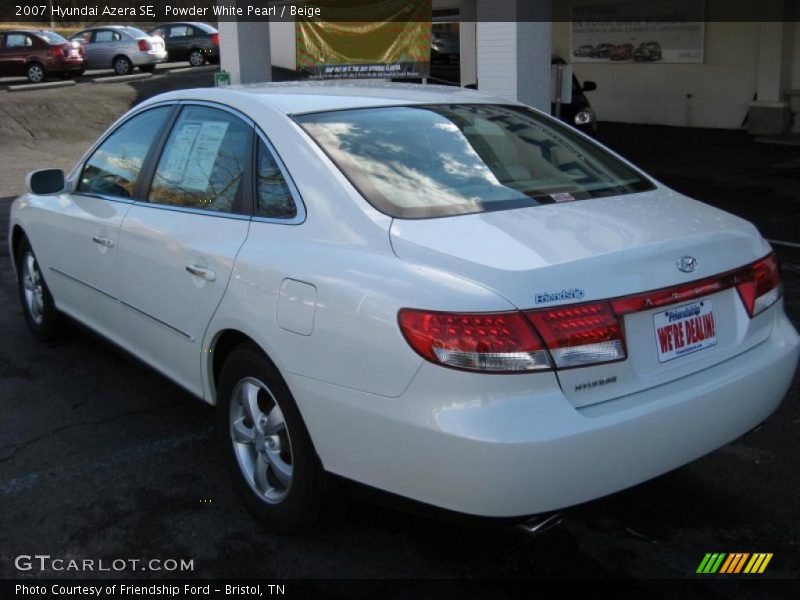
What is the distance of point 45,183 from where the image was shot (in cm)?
514

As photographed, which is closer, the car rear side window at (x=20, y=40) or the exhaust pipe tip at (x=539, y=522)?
the exhaust pipe tip at (x=539, y=522)

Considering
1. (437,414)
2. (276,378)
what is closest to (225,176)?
(276,378)

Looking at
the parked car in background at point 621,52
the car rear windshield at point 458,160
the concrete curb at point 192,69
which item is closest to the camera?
the car rear windshield at point 458,160

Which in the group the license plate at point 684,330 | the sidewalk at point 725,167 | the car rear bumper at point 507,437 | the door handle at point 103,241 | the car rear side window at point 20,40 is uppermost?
the car rear side window at point 20,40

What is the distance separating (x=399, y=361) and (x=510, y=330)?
36cm

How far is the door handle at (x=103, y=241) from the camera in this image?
4.44 metres

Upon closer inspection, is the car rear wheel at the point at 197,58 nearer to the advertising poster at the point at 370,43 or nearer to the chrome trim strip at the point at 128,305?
the advertising poster at the point at 370,43

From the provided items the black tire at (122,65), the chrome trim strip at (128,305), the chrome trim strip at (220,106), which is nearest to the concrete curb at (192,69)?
the black tire at (122,65)

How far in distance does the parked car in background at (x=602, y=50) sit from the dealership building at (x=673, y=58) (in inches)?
0.8

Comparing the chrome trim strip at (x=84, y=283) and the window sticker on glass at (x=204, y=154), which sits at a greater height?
the window sticker on glass at (x=204, y=154)

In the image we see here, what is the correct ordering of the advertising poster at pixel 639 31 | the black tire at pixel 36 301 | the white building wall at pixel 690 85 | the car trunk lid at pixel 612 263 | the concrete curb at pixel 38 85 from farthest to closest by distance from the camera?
1. the concrete curb at pixel 38 85
2. the advertising poster at pixel 639 31
3. the white building wall at pixel 690 85
4. the black tire at pixel 36 301
5. the car trunk lid at pixel 612 263

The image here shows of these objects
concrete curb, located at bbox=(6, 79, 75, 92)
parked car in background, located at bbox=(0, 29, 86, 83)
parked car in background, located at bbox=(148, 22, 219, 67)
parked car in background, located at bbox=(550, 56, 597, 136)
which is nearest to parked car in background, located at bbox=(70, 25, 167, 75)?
parked car in background, located at bbox=(148, 22, 219, 67)

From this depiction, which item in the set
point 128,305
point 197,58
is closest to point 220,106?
point 128,305

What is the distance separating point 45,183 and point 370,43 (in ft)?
27.6
